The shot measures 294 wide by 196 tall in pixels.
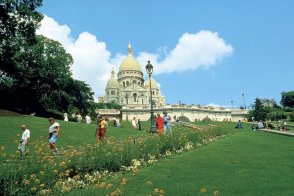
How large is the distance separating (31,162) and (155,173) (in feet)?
11.7

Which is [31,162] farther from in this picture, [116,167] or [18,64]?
[18,64]

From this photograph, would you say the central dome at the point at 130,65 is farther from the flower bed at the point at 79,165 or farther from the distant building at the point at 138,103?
the flower bed at the point at 79,165

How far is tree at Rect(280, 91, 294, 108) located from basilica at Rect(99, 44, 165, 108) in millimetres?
34288

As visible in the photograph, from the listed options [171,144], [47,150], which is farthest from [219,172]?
[47,150]

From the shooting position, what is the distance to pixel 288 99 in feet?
337

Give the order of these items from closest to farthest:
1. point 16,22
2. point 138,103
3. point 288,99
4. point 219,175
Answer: point 219,175 → point 16,22 → point 288,99 → point 138,103

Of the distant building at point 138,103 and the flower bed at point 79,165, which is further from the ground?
the distant building at point 138,103

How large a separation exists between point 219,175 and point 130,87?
9633 centimetres

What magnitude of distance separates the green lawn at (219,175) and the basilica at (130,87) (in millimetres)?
88555

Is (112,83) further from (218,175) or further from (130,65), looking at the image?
(218,175)

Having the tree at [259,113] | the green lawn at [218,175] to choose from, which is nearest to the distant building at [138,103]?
the tree at [259,113]

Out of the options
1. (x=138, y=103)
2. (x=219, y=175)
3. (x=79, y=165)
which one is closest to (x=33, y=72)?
(x=79, y=165)

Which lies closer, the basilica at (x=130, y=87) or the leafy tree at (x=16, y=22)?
the leafy tree at (x=16, y=22)

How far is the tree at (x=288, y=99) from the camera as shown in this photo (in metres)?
102
